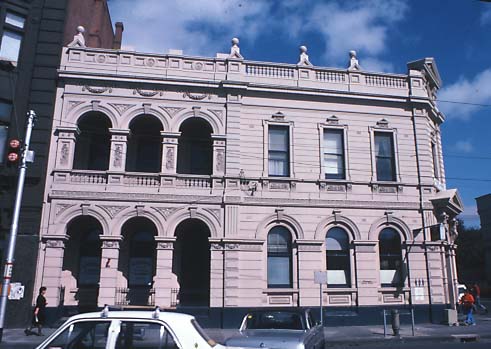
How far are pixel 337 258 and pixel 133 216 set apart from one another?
9.46 m

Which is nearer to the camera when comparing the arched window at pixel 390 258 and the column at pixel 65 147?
the column at pixel 65 147

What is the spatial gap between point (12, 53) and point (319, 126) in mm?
14429

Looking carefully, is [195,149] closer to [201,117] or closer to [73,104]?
[201,117]

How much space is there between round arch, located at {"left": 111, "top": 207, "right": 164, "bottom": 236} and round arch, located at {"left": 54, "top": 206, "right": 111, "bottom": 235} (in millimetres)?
372

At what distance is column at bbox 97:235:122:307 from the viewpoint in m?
17.6

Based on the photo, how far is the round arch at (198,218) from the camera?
736 inches

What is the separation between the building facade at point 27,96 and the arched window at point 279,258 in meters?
9.95

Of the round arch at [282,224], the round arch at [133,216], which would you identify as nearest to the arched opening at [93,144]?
the round arch at [133,216]

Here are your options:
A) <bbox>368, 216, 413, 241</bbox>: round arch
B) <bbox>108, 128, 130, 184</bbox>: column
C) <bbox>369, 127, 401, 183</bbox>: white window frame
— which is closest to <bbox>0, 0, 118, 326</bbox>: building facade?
<bbox>108, 128, 130, 184</bbox>: column

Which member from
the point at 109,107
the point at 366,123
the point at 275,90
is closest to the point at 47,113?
the point at 109,107

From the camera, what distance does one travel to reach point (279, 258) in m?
19.4

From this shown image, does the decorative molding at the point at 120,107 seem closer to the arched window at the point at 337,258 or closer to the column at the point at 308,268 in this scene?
the column at the point at 308,268

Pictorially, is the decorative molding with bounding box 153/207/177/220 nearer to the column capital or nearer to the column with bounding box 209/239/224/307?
the column capital

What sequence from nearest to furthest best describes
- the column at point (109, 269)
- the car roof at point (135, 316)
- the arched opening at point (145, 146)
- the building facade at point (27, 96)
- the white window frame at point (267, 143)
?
the car roof at point (135, 316)
the building facade at point (27, 96)
the column at point (109, 269)
the white window frame at point (267, 143)
the arched opening at point (145, 146)
